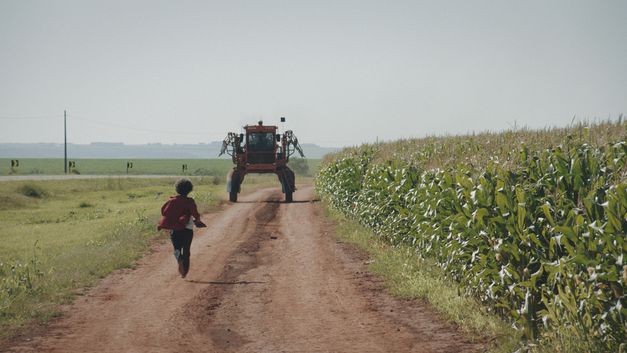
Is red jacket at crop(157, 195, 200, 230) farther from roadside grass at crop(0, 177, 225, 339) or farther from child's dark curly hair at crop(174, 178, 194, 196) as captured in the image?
roadside grass at crop(0, 177, 225, 339)

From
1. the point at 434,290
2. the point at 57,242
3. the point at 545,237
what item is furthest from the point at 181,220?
the point at 57,242

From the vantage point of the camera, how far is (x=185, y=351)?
795 centimetres

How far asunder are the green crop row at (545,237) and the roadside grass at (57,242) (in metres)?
6.79

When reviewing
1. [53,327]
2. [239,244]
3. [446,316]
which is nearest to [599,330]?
[446,316]

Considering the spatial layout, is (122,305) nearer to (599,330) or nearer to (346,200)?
(599,330)

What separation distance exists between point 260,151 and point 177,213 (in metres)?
21.5

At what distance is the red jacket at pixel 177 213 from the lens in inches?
504

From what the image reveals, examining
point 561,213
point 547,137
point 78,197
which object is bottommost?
point 78,197

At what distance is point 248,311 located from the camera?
33.0ft

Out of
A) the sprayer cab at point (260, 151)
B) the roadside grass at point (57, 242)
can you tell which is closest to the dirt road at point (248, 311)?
the roadside grass at point (57, 242)

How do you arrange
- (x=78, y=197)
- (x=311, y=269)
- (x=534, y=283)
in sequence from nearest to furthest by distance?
(x=534, y=283), (x=311, y=269), (x=78, y=197)

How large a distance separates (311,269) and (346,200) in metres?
9.96

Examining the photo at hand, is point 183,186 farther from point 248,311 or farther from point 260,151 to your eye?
point 260,151

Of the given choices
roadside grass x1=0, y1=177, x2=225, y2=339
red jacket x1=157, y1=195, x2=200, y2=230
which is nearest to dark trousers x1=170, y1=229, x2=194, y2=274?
red jacket x1=157, y1=195, x2=200, y2=230
